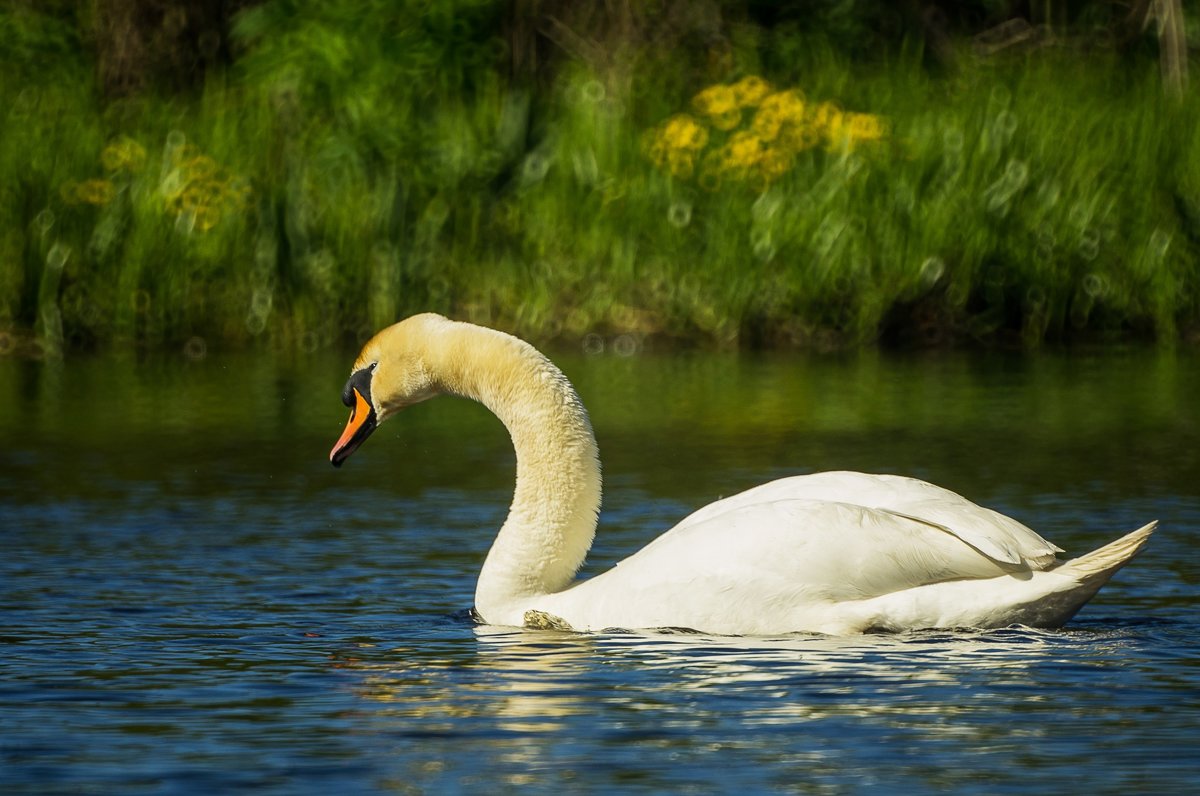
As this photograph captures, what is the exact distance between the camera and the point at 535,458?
798cm

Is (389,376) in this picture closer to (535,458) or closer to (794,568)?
(535,458)

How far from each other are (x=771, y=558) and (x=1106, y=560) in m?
0.96

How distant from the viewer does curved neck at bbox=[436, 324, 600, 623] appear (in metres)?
7.86

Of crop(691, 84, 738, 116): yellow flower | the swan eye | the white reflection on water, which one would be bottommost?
the white reflection on water

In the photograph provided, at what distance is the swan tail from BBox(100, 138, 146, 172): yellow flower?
1231cm

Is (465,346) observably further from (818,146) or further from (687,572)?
(818,146)

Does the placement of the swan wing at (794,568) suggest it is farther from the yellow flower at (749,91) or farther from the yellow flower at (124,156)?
the yellow flower at (124,156)

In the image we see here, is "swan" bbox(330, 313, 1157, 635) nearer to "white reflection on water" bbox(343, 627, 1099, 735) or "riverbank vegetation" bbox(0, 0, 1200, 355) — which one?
"white reflection on water" bbox(343, 627, 1099, 735)

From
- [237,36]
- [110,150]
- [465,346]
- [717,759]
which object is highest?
[237,36]

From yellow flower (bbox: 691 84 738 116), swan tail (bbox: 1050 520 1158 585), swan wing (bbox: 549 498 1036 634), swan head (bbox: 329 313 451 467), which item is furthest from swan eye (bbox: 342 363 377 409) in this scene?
yellow flower (bbox: 691 84 738 116)

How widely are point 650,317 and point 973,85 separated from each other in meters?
3.54

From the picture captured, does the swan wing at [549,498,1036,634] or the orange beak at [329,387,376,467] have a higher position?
the orange beak at [329,387,376,467]

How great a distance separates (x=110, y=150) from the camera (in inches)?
719

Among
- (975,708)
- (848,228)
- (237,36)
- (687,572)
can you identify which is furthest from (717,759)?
(237,36)
